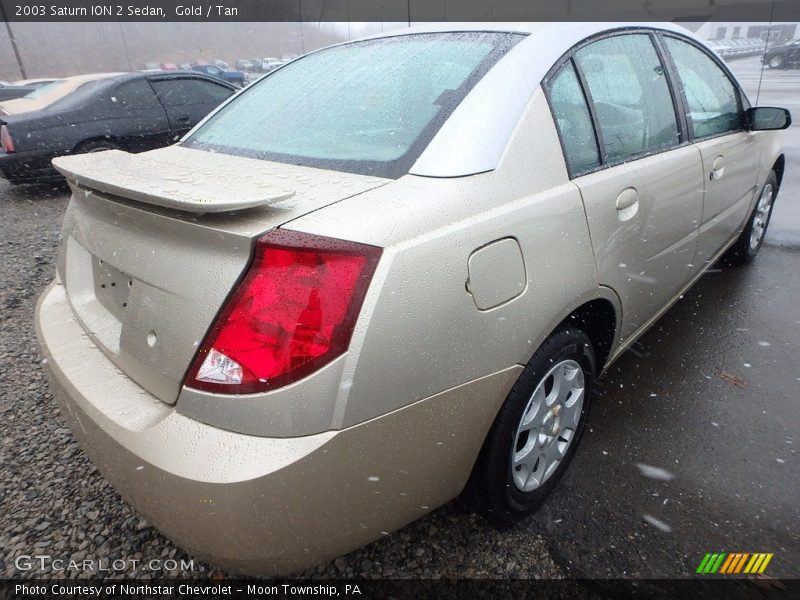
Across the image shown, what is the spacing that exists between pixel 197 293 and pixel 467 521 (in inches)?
50.2

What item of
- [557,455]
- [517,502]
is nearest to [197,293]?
[517,502]

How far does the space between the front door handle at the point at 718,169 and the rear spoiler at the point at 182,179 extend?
227cm

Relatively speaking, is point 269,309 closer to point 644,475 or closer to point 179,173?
point 179,173

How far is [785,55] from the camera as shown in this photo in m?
15.3

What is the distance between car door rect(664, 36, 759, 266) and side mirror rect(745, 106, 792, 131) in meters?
0.05

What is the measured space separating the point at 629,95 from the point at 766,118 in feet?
4.84

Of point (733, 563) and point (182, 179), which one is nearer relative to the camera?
point (182, 179)

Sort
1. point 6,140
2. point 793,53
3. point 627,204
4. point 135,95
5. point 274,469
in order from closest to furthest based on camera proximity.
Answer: point 274,469
point 627,204
point 6,140
point 135,95
point 793,53

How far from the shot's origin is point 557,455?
6.40ft

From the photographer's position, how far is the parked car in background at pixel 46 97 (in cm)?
647

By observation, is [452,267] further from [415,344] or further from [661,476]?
[661,476]

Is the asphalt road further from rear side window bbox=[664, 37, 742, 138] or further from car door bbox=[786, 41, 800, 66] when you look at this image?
car door bbox=[786, 41, 800, 66]

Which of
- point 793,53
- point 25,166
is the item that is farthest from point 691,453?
point 793,53

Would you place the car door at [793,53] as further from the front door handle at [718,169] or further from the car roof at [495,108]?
the car roof at [495,108]
